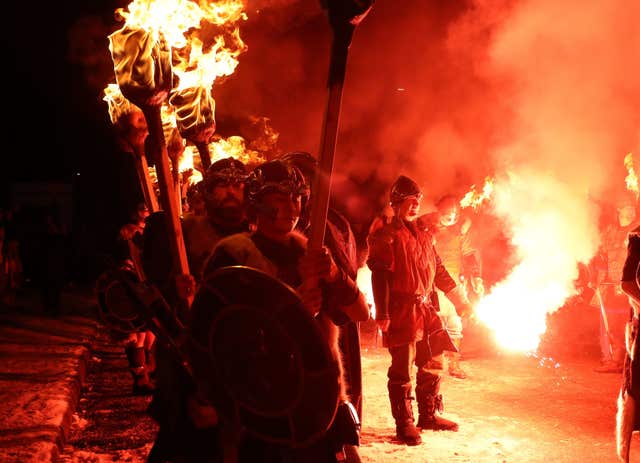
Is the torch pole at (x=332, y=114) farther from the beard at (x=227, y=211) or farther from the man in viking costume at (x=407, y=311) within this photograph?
the man in viking costume at (x=407, y=311)

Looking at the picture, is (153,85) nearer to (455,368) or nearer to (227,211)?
(227,211)

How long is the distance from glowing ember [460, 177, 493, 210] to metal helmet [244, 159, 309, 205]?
8.43 m

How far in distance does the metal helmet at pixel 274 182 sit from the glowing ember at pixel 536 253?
7679mm

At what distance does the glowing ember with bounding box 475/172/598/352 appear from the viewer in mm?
10430

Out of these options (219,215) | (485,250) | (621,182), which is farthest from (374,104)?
(219,215)

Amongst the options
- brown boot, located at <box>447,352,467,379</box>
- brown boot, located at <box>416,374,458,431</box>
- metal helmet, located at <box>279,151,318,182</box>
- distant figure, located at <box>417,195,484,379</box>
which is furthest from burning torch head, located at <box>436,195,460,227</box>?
metal helmet, located at <box>279,151,318,182</box>

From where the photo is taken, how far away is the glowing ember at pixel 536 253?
1043 centimetres

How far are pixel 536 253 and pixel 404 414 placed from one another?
7684mm

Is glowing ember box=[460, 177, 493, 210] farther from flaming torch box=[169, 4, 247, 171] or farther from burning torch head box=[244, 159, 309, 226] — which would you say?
burning torch head box=[244, 159, 309, 226]

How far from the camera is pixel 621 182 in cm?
1108

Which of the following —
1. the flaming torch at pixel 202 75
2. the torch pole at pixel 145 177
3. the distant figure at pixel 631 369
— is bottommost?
the distant figure at pixel 631 369

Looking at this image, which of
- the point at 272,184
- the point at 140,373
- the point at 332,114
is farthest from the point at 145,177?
the point at 140,373

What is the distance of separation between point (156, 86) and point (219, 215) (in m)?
1.02

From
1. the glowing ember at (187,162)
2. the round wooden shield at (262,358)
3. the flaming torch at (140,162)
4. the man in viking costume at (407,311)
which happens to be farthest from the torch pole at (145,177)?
the glowing ember at (187,162)
